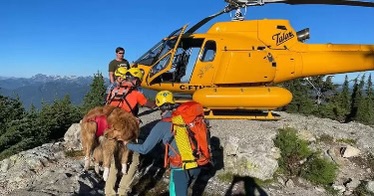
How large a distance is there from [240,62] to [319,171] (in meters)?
3.71

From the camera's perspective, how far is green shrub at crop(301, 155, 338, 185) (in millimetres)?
8711

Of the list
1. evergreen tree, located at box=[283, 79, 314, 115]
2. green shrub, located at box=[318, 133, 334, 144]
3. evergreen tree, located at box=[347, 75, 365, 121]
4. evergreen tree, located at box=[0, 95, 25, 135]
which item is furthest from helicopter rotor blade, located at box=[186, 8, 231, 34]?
evergreen tree, located at box=[347, 75, 365, 121]

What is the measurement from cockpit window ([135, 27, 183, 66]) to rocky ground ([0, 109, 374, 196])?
1964mm

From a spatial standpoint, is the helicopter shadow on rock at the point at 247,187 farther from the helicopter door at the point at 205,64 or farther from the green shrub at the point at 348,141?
the helicopter door at the point at 205,64

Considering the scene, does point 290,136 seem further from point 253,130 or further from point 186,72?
point 186,72

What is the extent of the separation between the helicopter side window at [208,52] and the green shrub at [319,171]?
3941 millimetres

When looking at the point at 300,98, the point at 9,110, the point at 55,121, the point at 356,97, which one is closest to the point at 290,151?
the point at 55,121

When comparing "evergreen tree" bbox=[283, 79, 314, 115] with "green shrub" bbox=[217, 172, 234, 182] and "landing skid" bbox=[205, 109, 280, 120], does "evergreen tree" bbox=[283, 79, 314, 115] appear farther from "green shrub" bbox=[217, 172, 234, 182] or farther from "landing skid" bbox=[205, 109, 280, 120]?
"green shrub" bbox=[217, 172, 234, 182]

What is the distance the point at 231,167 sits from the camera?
8.77 meters

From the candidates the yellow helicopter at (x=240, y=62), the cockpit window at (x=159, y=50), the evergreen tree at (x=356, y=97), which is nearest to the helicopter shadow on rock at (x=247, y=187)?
the yellow helicopter at (x=240, y=62)

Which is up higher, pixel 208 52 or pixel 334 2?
pixel 334 2

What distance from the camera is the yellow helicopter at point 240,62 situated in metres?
10.5

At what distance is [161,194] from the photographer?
7570 millimetres

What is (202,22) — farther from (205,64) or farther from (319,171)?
(319,171)
